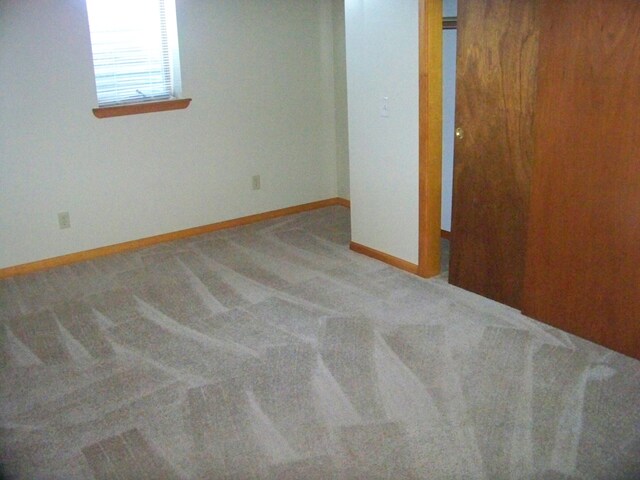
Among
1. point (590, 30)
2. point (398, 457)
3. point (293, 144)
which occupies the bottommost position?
point (398, 457)

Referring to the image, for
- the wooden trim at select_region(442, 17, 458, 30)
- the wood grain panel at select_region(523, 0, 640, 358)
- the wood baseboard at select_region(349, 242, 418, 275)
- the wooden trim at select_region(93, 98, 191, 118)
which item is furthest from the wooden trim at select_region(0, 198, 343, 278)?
the wood grain panel at select_region(523, 0, 640, 358)

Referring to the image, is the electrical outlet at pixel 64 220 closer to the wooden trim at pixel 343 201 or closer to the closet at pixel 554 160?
the wooden trim at pixel 343 201

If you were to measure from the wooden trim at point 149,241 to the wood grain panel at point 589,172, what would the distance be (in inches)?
103

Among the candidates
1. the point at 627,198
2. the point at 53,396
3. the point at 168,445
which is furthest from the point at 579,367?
the point at 53,396

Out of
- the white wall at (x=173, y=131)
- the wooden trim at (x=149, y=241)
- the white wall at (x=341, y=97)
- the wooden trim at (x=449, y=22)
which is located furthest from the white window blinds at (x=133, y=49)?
the wooden trim at (x=449, y=22)

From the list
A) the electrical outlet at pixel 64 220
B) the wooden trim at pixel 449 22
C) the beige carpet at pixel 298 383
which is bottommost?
the beige carpet at pixel 298 383

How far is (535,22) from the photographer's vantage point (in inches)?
124

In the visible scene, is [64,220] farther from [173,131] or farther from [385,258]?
[385,258]

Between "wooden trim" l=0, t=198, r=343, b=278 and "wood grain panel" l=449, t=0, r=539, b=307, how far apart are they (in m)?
2.03

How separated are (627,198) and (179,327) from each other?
2285 mm

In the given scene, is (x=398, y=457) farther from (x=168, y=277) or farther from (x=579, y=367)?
(x=168, y=277)

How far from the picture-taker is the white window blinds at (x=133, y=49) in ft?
15.0

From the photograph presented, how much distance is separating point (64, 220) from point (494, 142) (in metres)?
2.89

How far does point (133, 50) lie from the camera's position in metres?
4.71
